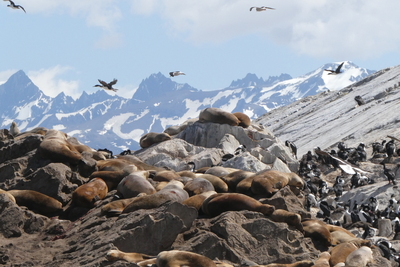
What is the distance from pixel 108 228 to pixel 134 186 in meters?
1.87

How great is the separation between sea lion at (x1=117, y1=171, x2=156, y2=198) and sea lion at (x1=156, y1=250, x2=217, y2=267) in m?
3.63

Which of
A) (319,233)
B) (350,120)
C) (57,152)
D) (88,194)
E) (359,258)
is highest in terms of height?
(57,152)

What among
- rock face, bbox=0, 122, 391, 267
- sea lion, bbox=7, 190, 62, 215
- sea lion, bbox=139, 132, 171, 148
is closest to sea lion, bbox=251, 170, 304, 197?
rock face, bbox=0, 122, 391, 267

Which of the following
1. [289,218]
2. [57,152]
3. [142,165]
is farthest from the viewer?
[142,165]

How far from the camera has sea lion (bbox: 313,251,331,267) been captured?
25.7ft

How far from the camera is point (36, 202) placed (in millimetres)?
11102

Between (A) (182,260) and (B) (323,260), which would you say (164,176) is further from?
(A) (182,260)

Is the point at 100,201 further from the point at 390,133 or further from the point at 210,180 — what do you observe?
the point at 390,133

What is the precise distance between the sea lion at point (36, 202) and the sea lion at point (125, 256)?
3.53 meters

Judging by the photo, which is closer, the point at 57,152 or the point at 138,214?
the point at 138,214

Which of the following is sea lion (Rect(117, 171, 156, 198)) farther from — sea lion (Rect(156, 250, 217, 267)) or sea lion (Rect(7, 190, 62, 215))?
sea lion (Rect(156, 250, 217, 267))

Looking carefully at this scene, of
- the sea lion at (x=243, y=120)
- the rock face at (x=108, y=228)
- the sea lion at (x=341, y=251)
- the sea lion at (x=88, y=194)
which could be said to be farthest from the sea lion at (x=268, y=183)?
the sea lion at (x=243, y=120)

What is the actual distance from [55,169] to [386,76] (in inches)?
1848

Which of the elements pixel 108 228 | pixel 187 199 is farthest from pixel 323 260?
pixel 108 228
